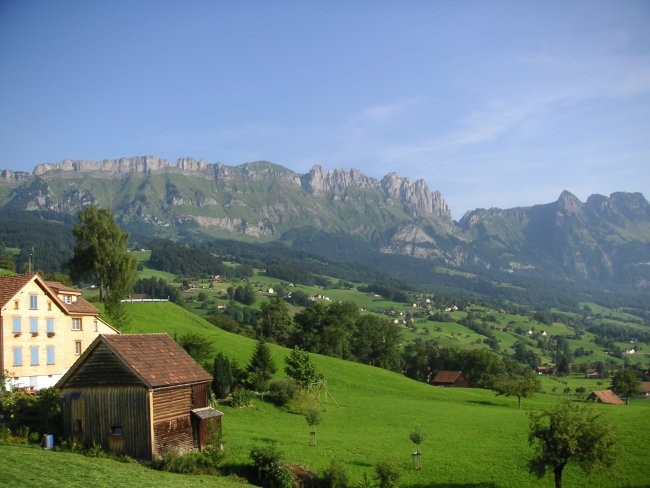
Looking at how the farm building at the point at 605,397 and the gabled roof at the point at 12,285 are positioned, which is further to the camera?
the farm building at the point at 605,397

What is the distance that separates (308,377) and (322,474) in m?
27.4

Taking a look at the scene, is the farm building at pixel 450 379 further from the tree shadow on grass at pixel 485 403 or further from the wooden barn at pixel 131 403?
the wooden barn at pixel 131 403

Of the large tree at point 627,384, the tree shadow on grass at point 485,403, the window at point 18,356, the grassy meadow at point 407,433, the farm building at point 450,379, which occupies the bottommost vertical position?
the farm building at point 450,379

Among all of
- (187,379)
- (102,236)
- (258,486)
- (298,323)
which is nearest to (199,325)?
(102,236)

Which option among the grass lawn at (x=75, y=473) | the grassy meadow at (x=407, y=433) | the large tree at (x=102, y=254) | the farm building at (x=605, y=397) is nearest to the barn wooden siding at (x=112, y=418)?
the grass lawn at (x=75, y=473)

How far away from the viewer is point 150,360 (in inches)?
1484

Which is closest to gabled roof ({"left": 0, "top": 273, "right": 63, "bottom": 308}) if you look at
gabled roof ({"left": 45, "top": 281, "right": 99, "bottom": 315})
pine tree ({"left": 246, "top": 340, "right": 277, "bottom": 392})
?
gabled roof ({"left": 45, "top": 281, "right": 99, "bottom": 315})

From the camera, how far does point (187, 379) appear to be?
126 ft

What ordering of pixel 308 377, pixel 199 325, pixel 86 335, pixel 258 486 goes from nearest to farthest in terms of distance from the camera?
pixel 258 486
pixel 86 335
pixel 308 377
pixel 199 325


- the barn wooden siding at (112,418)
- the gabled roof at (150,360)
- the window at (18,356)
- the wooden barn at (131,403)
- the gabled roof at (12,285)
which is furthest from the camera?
the window at (18,356)

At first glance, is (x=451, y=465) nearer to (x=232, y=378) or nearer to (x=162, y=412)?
(x=162, y=412)

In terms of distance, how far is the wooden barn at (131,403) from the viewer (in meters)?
35.2

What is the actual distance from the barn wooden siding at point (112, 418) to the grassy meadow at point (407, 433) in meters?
5.49

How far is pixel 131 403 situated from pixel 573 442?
25.5 meters
